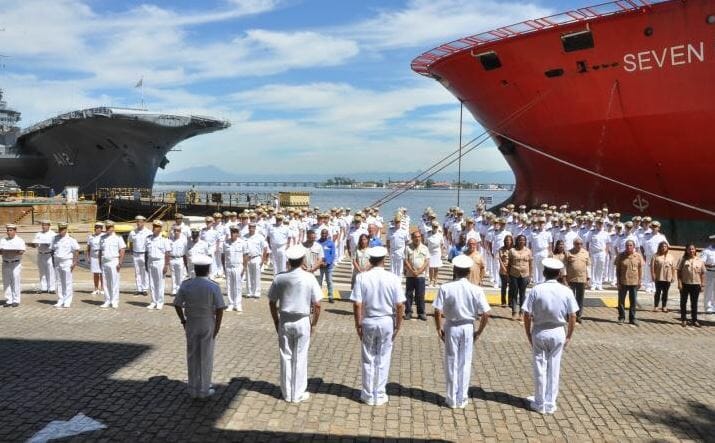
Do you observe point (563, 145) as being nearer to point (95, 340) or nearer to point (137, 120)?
point (95, 340)

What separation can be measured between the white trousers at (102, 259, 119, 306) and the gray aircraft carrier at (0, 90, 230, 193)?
32.0 m

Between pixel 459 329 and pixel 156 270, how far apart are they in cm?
655

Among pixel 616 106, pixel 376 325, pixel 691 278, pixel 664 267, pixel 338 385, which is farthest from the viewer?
pixel 616 106

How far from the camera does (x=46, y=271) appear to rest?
11539 mm

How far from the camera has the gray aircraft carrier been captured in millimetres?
40969

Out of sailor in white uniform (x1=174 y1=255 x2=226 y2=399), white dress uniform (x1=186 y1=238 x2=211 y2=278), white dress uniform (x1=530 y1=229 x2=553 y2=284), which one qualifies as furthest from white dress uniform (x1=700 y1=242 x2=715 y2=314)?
white dress uniform (x1=186 y1=238 x2=211 y2=278)

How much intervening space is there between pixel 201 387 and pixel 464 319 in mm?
2826

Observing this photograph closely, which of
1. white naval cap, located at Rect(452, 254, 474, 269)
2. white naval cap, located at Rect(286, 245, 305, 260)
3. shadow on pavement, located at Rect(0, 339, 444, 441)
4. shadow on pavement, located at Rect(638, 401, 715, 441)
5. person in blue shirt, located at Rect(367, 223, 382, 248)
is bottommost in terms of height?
shadow on pavement, located at Rect(0, 339, 444, 441)

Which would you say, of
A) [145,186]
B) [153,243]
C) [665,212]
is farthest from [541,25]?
[145,186]

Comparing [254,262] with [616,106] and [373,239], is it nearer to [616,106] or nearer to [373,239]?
[373,239]

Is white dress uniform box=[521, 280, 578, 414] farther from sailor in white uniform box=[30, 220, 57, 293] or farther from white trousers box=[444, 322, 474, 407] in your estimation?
sailor in white uniform box=[30, 220, 57, 293]

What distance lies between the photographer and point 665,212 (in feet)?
65.1

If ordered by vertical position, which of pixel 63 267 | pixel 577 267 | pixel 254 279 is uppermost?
pixel 577 267

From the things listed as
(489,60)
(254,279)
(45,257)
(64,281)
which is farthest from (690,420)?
(489,60)
